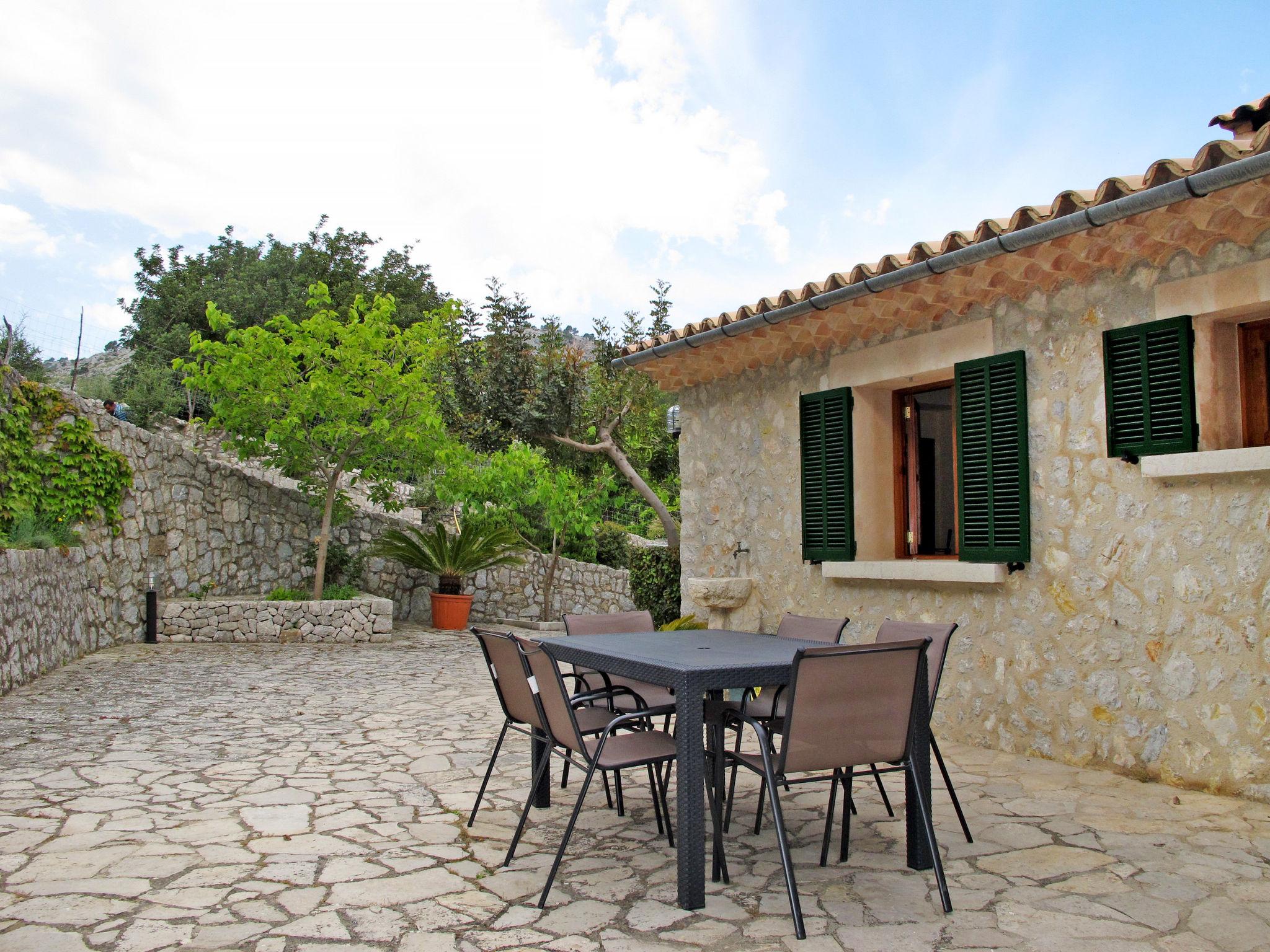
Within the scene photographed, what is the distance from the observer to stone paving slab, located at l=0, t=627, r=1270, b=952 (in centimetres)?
254

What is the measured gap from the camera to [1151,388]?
13.7 ft

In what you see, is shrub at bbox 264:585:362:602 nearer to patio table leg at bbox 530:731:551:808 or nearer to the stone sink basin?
the stone sink basin

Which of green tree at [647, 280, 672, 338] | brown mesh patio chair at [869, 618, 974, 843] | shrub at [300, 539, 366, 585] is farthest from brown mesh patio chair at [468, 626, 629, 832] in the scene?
green tree at [647, 280, 672, 338]

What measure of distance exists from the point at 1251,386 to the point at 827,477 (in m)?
2.43

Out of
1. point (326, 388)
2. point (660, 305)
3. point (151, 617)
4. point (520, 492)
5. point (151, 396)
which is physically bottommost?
point (151, 617)

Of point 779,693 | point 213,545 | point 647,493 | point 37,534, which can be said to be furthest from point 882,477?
point 213,545

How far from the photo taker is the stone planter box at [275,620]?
1023 centimetres

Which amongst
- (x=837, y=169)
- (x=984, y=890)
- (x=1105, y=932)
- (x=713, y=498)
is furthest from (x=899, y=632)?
(x=837, y=169)

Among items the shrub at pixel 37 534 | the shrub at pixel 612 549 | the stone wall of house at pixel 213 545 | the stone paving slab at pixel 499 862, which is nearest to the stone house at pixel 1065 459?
the stone paving slab at pixel 499 862

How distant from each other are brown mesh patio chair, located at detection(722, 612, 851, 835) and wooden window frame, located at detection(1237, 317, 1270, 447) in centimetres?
203

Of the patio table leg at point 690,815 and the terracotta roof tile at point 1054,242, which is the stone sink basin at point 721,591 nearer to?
the terracotta roof tile at point 1054,242

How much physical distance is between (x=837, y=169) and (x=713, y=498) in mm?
12645

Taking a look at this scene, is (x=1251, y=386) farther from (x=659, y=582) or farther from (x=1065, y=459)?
(x=659, y=582)

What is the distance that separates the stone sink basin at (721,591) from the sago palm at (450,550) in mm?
6429
